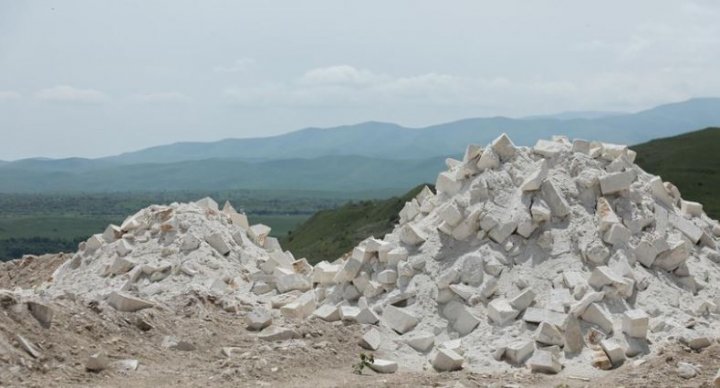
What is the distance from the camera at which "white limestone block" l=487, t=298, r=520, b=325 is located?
1238 centimetres

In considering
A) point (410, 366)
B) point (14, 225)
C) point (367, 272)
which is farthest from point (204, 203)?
point (14, 225)

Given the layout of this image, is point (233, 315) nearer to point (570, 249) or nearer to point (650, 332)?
point (570, 249)

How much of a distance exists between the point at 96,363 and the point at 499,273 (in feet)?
22.0

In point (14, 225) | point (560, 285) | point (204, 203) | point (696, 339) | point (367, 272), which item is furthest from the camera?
point (14, 225)

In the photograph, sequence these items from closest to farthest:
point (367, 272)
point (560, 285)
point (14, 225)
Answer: point (560, 285) → point (367, 272) → point (14, 225)

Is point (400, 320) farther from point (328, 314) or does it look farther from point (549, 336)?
point (549, 336)

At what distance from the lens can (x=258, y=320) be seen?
12.7m

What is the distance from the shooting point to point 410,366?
1178cm

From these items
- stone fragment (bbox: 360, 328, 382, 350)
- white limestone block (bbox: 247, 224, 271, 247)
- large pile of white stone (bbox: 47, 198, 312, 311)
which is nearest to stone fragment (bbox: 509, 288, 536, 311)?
stone fragment (bbox: 360, 328, 382, 350)

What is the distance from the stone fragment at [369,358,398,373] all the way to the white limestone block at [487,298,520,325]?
200cm

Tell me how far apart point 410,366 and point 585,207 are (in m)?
4.77

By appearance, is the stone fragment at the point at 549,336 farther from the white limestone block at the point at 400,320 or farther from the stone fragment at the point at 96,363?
the stone fragment at the point at 96,363

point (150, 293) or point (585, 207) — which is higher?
point (585, 207)

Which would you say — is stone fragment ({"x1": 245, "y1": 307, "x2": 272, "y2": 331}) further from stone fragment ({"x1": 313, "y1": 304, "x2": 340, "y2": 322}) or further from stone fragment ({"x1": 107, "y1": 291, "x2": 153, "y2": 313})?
stone fragment ({"x1": 107, "y1": 291, "x2": 153, "y2": 313})
